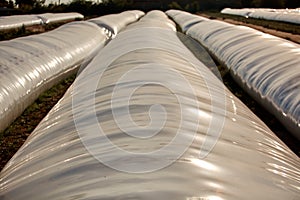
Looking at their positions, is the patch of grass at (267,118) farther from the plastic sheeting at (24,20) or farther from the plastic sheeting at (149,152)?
the plastic sheeting at (24,20)

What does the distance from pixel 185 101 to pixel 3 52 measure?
5133mm

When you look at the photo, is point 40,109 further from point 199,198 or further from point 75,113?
point 199,198

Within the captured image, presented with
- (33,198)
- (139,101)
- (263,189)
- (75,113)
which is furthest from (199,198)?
(75,113)

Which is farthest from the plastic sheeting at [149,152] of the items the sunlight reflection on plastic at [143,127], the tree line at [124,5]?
the tree line at [124,5]

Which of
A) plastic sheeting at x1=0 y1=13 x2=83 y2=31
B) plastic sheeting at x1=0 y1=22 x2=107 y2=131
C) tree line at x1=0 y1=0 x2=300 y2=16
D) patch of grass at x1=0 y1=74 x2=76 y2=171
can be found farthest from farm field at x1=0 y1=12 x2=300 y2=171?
tree line at x1=0 y1=0 x2=300 y2=16

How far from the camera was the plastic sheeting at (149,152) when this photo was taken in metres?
2.59

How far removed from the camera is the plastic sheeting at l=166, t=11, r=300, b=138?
6316 millimetres

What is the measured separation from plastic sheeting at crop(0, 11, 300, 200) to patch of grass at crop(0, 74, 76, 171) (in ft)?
4.21

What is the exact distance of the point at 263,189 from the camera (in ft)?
9.08

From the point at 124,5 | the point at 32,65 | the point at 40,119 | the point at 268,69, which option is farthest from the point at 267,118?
the point at 124,5

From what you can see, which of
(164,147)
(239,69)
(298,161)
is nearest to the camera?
(164,147)

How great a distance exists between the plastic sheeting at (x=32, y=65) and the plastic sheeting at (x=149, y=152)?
6.67ft

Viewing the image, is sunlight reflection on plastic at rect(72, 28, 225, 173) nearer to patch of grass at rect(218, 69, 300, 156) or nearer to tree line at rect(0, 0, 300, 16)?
patch of grass at rect(218, 69, 300, 156)

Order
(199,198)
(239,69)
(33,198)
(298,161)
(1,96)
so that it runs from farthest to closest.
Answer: (239,69), (1,96), (298,161), (33,198), (199,198)
